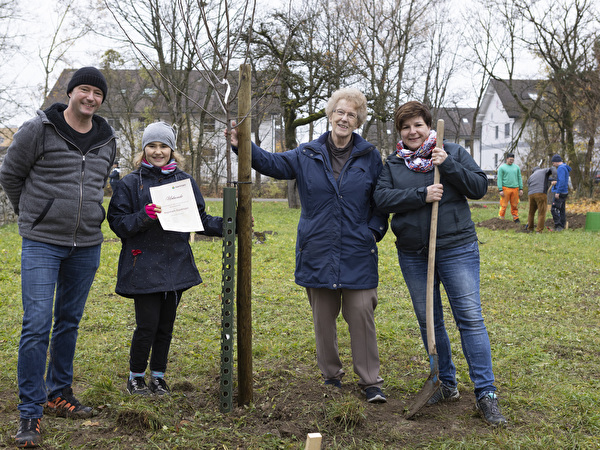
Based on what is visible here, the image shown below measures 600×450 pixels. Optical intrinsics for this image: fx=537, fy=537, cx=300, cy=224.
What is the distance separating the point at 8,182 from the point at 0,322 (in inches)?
127

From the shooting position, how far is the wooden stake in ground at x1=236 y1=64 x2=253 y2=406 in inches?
135

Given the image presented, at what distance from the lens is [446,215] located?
356cm

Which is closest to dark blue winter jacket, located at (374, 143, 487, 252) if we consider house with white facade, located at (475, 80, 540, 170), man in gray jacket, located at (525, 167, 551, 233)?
man in gray jacket, located at (525, 167, 551, 233)

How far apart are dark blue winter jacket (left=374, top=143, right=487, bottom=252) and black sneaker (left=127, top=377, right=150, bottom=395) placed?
6.74 ft

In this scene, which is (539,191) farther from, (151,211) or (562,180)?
(151,211)

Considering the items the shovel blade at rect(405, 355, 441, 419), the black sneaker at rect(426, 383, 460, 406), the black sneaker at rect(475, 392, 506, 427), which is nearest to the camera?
the black sneaker at rect(475, 392, 506, 427)

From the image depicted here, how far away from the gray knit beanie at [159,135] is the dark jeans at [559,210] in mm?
13286

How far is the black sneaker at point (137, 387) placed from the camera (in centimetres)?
370

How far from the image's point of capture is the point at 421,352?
5.07 meters

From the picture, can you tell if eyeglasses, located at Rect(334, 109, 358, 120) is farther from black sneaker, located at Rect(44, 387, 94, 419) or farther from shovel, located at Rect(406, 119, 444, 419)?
black sneaker, located at Rect(44, 387, 94, 419)

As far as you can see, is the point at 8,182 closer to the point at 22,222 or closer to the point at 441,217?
the point at 22,222

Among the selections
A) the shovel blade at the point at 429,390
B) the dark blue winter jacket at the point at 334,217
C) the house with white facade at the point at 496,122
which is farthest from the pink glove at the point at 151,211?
the house with white facade at the point at 496,122

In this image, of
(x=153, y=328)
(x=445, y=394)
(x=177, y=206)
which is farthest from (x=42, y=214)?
(x=445, y=394)

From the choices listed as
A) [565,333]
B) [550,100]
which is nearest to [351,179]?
[565,333]
